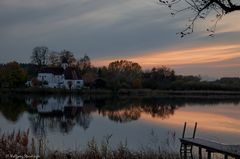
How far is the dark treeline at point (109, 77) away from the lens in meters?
98.1

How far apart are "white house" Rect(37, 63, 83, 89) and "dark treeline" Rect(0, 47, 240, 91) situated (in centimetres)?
239

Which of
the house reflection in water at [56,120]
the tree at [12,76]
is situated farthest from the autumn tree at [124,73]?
the house reflection in water at [56,120]

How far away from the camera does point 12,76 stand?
98.1m

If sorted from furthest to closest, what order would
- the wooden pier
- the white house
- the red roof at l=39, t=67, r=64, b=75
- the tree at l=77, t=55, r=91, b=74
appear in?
the tree at l=77, t=55, r=91, b=74
the red roof at l=39, t=67, r=64, b=75
the white house
the wooden pier

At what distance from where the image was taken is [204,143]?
20344 millimetres

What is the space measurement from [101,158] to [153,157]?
7.94 ft

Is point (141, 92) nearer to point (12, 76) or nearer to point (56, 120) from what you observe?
point (12, 76)

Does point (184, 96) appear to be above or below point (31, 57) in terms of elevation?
below

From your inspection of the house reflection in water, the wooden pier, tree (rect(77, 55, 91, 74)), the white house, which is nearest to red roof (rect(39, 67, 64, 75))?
the white house

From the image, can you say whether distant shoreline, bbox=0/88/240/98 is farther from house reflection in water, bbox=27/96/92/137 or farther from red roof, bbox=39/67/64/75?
house reflection in water, bbox=27/96/92/137

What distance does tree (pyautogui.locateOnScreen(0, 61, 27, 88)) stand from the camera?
9719 centimetres

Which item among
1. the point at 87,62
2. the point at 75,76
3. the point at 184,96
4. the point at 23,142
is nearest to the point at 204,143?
the point at 23,142

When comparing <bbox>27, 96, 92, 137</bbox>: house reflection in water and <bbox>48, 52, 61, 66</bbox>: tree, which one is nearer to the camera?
<bbox>27, 96, 92, 137</bbox>: house reflection in water

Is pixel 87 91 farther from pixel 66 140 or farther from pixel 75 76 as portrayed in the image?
pixel 66 140
